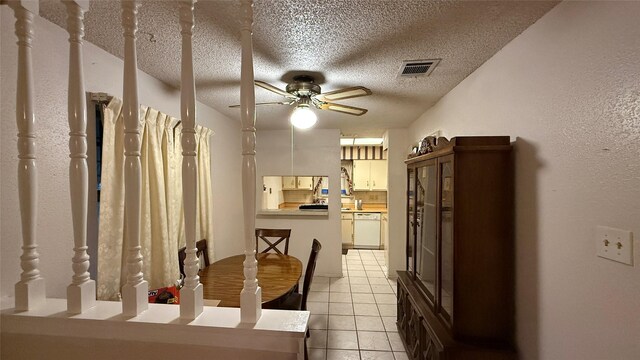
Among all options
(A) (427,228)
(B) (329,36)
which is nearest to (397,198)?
(A) (427,228)

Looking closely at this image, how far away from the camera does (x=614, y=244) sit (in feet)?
3.04

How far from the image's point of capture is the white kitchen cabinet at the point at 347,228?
565cm

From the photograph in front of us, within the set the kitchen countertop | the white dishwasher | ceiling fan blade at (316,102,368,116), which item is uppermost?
ceiling fan blade at (316,102,368,116)

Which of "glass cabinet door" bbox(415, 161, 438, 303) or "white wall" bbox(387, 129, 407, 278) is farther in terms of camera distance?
"white wall" bbox(387, 129, 407, 278)

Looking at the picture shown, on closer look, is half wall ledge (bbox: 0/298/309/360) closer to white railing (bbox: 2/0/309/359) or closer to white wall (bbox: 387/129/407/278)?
white railing (bbox: 2/0/309/359)

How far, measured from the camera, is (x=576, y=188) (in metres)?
1.09

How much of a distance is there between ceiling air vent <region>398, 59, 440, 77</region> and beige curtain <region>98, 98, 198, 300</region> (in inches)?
74.9

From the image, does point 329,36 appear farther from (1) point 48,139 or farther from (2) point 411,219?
(2) point 411,219

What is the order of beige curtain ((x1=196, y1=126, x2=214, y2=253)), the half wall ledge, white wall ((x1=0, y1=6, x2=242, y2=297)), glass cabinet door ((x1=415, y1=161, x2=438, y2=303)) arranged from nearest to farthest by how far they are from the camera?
the half wall ledge → white wall ((x1=0, y1=6, x2=242, y2=297)) → glass cabinet door ((x1=415, y1=161, x2=438, y2=303)) → beige curtain ((x1=196, y1=126, x2=214, y2=253))

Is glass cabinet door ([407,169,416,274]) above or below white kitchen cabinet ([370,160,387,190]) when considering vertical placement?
below

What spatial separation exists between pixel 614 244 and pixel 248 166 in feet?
4.49

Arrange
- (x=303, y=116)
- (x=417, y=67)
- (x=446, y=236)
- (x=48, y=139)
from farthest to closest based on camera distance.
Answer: (x=303, y=116), (x=417, y=67), (x=446, y=236), (x=48, y=139)

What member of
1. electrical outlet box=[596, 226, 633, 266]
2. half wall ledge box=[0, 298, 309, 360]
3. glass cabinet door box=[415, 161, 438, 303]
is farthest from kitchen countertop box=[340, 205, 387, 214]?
half wall ledge box=[0, 298, 309, 360]

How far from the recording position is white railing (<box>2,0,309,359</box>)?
0.75 m
